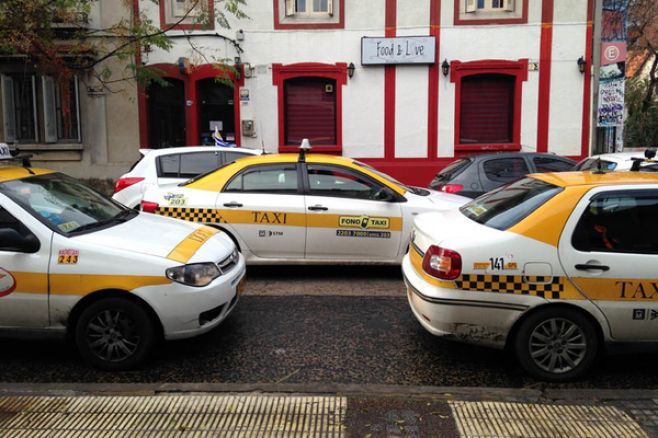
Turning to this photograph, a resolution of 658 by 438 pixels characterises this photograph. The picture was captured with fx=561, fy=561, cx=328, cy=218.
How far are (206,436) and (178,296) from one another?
121 centimetres

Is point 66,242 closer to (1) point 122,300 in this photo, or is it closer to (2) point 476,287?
(1) point 122,300

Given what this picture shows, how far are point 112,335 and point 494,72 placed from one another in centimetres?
1198

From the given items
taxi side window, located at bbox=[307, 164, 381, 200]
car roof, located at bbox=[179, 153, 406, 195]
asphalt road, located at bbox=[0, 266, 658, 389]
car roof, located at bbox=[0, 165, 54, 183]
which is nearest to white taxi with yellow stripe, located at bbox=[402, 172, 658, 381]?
asphalt road, located at bbox=[0, 266, 658, 389]

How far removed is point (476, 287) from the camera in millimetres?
4074

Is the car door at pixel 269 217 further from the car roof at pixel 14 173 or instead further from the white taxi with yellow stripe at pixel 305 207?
the car roof at pixel 14 173

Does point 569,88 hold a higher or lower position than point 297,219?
higher

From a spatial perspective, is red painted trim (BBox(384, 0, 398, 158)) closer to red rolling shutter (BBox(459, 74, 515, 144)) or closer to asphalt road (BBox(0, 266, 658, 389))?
red rolling shutter (BBox(459, 74, 515, 144))

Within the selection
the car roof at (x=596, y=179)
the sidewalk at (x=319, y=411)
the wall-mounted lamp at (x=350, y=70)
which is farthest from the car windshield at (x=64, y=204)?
the wall-mounted lamp at (x=350, y=70)

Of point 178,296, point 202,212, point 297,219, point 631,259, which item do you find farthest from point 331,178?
point 631,259

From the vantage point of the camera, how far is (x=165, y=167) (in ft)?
28.4

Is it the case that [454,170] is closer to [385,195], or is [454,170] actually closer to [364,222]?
[385,195]

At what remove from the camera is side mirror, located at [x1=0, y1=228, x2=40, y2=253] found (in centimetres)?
412

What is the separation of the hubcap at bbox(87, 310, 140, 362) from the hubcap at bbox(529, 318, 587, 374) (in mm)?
2975

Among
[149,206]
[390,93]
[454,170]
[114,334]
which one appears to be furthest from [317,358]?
[390,93]
